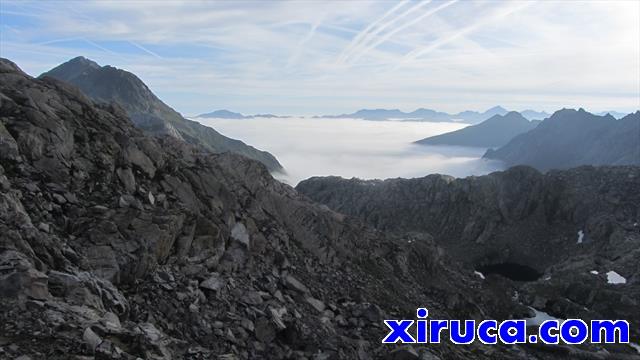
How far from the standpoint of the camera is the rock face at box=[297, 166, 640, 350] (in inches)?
3925

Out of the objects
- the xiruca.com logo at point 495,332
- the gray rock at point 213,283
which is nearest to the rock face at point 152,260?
the gray rock at point 213,283

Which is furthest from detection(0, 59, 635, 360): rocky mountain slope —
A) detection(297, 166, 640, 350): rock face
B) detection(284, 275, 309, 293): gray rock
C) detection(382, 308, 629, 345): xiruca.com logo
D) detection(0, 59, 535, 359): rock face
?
detection(297, 166, 640, 350): rock face

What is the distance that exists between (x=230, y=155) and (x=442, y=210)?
112 metres

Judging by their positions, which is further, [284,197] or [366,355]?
[284,197]

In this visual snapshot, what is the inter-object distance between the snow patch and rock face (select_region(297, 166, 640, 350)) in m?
1.14

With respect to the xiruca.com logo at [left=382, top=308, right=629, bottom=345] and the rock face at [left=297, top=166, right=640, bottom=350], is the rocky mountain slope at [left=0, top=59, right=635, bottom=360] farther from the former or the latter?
the rock face at [left=297, top=166, right=640, bottom=350]

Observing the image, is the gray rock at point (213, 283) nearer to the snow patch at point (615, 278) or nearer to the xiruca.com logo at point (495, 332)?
the xiruca.com logo at point (495, 332)

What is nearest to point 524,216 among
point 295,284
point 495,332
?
point 495,332

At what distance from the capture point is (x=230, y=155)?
133ft

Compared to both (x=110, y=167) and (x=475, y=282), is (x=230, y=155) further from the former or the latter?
(x=475, y=282)

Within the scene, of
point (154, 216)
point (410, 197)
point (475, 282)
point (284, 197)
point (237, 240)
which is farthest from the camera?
point (410, 197)

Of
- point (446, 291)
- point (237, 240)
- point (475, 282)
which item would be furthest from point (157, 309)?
point (475, 282)

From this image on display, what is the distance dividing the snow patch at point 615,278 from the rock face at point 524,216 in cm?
114

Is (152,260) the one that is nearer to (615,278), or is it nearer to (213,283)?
(213,283)
